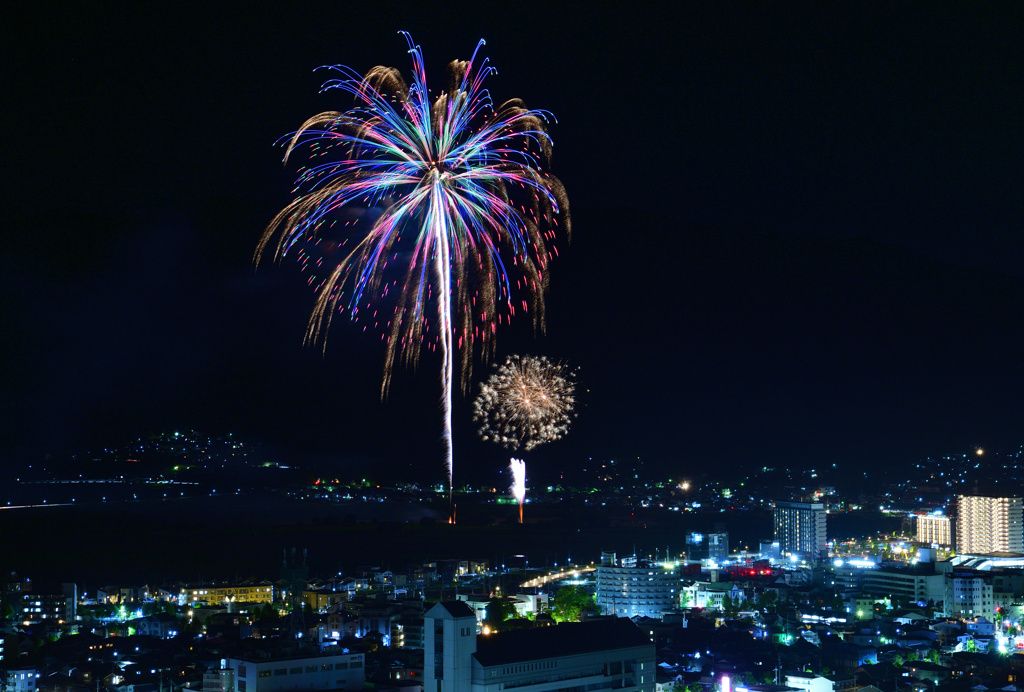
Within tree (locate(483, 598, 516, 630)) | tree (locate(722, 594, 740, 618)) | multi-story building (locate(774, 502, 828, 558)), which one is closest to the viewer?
tree (locate(483, 598, 516, 630))

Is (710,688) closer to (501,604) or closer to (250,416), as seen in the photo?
(501,604)

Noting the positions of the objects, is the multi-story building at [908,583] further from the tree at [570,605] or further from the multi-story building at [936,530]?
the multi-story building at [936,530]

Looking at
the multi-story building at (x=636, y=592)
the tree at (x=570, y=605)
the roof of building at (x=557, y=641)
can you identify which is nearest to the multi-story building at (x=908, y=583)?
the multi-story building at (x=636, y=592)

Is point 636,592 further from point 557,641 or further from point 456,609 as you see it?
point 456,609

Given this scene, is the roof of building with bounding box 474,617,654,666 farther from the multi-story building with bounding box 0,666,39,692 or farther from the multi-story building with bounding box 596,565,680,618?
the multi-story building with bounding box 596,565,680,618

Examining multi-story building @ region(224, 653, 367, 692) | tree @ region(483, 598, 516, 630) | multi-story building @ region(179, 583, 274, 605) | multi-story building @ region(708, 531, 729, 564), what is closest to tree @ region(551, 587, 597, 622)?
tree @ region(483, 598, 516, 630)

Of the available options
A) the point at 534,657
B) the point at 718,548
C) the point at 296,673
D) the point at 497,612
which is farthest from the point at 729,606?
the point at 718,548

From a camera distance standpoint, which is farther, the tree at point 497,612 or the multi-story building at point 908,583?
the multi-story building at point 908,583
